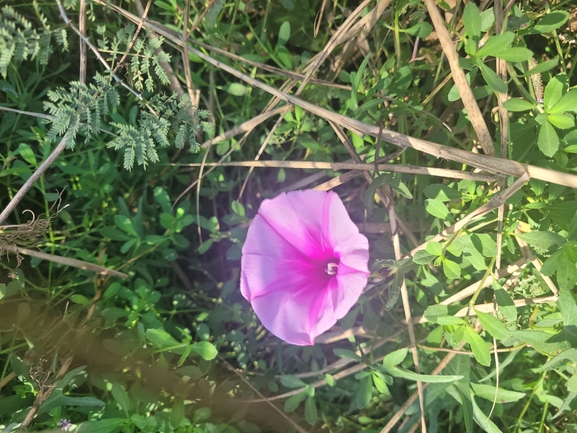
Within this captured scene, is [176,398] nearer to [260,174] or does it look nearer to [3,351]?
[3,351]

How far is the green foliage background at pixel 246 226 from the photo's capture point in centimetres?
99

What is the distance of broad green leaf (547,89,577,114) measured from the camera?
0.83 meters

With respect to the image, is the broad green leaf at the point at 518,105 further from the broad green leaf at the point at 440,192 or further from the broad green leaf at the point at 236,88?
the broad green leaf at the point at 236,88

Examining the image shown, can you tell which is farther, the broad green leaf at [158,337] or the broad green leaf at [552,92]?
the broad green leaf at [158,337]

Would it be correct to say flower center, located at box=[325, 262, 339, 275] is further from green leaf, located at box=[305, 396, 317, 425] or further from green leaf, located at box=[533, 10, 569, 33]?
green leaf, located at box=[533, 10, 569, 33]

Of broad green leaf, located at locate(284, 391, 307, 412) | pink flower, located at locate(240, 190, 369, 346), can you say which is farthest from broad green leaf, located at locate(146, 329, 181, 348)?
broad green leaf, located at locate(284, 391, 307, 412)

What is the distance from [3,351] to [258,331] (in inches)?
28.3

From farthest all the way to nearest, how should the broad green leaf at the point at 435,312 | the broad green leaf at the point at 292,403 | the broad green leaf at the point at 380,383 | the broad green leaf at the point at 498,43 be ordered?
the broad green leaf at the point at 292,403 < the broad green leaf at the point at 380,383 < the broad green leaf at the point at 435,312 < the broad green leaf at the point at 498,43

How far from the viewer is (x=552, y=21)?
95 cm

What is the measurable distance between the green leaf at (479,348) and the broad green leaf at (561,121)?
46 centimetres

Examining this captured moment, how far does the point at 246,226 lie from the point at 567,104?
34.3 inches

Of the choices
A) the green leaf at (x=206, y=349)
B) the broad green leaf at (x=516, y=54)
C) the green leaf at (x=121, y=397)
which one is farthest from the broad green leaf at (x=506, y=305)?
the green leaf at (x=121, y=397)

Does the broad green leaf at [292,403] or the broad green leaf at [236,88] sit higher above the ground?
the broad green leaf at [236,88]

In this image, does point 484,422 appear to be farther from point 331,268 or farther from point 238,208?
point 238,208
